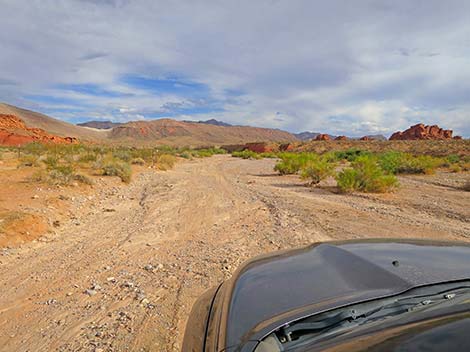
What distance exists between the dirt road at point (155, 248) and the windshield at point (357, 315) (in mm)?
2232

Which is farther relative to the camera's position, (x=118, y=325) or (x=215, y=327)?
(x=118, y=325)

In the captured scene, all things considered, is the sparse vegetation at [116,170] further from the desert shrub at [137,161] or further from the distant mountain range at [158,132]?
the distant mountain range at [158,132]

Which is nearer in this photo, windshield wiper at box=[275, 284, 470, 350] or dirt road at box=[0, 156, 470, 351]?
windshield wiper at box=[275, 284, 470, 350]

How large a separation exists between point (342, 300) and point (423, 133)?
106892mm

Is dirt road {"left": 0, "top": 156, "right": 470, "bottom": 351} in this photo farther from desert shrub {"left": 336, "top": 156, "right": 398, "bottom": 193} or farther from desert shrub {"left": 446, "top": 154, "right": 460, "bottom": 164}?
desert shrub {"left": 446, "top": 154, "right": 460, "bottom": 164}

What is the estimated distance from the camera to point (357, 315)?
5.61 ft

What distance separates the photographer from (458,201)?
36.4ft

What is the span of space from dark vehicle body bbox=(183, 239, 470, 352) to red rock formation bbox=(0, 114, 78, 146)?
65.7 meters

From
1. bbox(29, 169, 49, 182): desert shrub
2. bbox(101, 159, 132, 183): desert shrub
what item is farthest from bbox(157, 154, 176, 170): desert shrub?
bbox(29, 169, 49, 182): desert shrub

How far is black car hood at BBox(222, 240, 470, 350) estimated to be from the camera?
1.71 m

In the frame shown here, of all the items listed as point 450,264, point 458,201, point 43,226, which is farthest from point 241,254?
point 458,201

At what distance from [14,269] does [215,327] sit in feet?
16.8

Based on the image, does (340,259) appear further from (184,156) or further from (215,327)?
(184,156)

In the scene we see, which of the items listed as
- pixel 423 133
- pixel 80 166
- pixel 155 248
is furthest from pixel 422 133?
pixel 155 248
